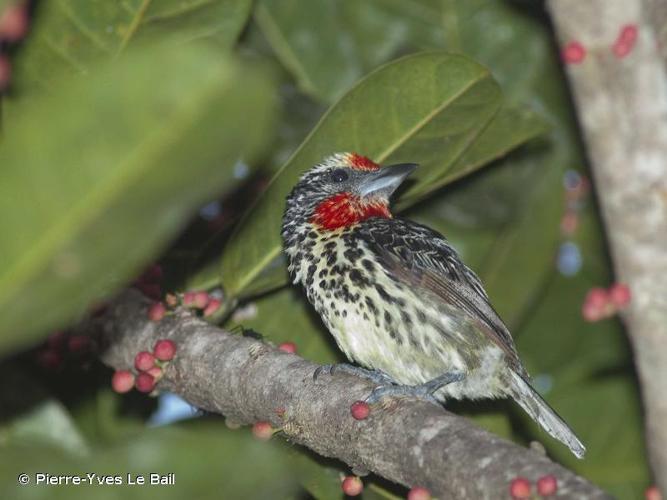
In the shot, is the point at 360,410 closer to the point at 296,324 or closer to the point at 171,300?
the point at 171,300

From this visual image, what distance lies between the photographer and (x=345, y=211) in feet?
14.9

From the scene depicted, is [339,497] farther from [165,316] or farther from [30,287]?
[30,287]

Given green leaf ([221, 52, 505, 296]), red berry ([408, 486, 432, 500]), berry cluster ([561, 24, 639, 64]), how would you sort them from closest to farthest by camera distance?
1. red berry ([408, 486, 432, 500])
2. green leaf ([221, 52, 505, 296])
3. berry cluster ([561, 24, 639, 64])

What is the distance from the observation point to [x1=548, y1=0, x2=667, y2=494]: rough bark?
341cm

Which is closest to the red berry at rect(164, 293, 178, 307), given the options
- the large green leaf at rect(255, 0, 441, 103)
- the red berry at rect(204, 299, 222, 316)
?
the red berry at rect(204, 299, 222, 316)

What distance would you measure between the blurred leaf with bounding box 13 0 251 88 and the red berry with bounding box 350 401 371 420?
1464 millimetres

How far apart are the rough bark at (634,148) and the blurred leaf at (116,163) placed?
2456 mm

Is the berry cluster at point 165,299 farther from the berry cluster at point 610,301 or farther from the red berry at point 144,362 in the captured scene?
the berry cluster at point 610,301

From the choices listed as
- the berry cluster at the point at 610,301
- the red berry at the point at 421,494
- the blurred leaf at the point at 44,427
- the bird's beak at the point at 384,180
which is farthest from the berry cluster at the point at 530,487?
the bird's beak at the point at 384,180

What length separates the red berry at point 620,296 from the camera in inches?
137

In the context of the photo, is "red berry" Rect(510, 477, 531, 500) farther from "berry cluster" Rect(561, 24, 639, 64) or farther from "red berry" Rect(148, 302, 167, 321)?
"berry cluster" Rect(561, 24, 639, 64)

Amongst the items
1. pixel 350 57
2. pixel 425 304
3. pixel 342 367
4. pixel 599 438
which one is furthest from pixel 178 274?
pixel 599 438

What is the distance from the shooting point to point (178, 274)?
4000 millimetres

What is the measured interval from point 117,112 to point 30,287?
26 centimetres
